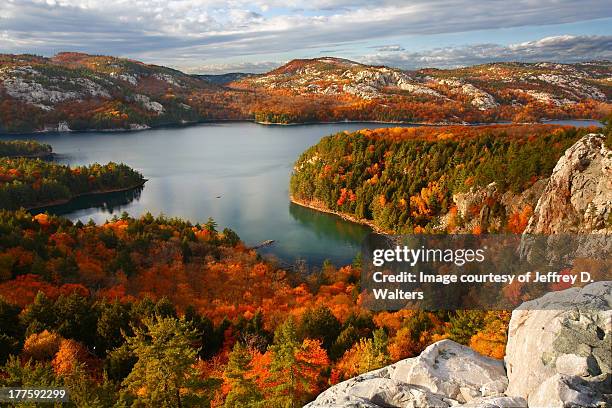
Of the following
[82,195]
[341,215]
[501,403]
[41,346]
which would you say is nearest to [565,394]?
[501,403]

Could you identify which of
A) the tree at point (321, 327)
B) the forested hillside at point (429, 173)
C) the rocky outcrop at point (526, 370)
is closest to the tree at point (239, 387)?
the rocky outcrop at point (526, 370)

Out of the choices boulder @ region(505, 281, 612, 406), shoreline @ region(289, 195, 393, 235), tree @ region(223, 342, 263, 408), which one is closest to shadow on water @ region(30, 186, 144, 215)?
shoreline @ region(289, 195, 393, 235)

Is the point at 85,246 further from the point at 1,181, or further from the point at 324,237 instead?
the point at 1,181

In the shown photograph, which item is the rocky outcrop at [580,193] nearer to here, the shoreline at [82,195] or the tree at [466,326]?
the tree at [466,326]

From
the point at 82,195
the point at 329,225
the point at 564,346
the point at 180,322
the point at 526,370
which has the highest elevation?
the point at 564,346

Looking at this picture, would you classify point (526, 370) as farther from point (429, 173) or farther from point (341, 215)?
point (341, 215)

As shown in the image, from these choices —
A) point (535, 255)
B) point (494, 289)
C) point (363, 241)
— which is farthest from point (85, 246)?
point (535, 255)
